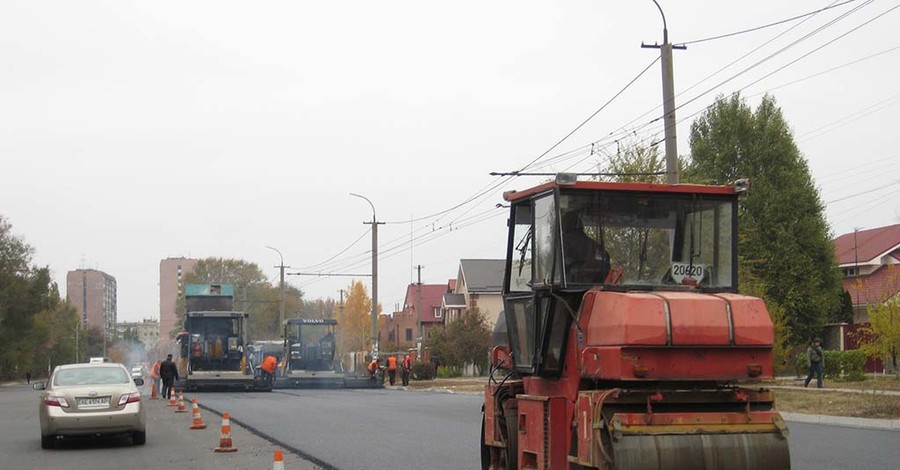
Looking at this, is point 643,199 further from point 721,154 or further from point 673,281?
point 721,154

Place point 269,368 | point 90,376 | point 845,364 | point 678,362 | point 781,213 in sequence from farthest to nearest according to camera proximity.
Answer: point 781,213, point 269,368, point 845,364, point 90,376, point 678,362

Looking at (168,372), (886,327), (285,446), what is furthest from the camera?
(168,372)

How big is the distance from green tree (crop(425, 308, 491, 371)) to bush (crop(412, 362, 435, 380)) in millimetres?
3461

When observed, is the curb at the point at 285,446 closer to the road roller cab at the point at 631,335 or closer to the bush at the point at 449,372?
the road roller cab at the point at 631,335

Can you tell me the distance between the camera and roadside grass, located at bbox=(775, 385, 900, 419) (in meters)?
22.6

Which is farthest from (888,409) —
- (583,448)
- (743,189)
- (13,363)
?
(13,363)

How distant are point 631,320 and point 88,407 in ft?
38.9

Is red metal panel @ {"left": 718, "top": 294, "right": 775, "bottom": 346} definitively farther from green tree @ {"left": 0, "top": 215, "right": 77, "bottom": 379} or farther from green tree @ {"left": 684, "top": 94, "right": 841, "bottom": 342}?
green tree @ {"left": 0, "top": 215, "right": 77, "bottom": 379}

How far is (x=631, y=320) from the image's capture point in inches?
334

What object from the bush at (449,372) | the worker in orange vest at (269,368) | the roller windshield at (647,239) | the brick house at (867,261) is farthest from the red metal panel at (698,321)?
the bush at (449,372)

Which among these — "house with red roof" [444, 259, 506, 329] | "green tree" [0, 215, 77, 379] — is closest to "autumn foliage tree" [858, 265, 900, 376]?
"house with red roof" [444, 259, 506, 329]

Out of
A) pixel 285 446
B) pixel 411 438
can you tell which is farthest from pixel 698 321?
pixel 411 438

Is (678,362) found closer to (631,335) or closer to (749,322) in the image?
(631,335)

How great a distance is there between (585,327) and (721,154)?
4536 centimetres
